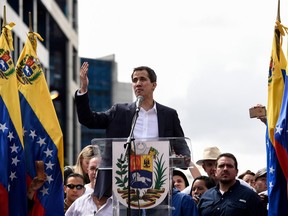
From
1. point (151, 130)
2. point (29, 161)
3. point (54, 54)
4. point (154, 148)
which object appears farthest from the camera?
point (54, 54)

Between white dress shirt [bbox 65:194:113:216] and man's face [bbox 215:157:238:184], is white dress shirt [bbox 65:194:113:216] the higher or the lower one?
the lower one

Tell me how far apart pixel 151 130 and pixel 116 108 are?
449 millimetres

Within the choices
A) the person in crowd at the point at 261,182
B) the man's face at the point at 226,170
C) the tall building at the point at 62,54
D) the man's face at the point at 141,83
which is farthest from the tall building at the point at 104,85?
the man's face at the point at 141,83

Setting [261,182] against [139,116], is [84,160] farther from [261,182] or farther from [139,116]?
[139,116]

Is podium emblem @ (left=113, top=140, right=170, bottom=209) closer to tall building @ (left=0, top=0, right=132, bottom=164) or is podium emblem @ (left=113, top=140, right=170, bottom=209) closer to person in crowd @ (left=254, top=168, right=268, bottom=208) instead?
person in crowd @ (left=254, top=168, right=268, bottom=208)

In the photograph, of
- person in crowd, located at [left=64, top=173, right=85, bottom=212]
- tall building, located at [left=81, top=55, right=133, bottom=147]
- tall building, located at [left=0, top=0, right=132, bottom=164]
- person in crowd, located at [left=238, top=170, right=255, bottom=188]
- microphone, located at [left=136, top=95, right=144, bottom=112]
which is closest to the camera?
microphone, located at [left=136, top=95, right=144, bottom=112]

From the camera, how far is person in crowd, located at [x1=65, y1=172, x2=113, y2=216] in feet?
46.1

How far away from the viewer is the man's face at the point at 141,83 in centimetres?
1320

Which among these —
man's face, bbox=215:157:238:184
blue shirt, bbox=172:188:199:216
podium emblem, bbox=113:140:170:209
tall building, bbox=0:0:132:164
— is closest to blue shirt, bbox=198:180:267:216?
man's face, bbox=215:157:238:184

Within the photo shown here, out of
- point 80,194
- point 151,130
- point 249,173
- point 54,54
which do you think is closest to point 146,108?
point 151,130

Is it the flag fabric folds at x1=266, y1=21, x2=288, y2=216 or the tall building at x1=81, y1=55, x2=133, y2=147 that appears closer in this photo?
the flag fabric folds at x1=266, y1=21, x2=288, y2=216

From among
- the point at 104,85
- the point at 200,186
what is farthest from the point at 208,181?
the point at 104,85

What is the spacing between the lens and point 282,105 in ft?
45.0

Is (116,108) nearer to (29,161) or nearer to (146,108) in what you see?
Result: (146,108)
